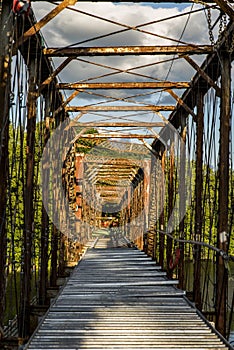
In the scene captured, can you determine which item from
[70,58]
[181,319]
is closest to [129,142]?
[70,58]

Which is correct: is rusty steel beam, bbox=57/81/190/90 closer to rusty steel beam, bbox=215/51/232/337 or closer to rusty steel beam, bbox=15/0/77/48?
rusty steel beam, bbox=215/51/232/337

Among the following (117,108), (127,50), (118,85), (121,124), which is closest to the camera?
(127,50)

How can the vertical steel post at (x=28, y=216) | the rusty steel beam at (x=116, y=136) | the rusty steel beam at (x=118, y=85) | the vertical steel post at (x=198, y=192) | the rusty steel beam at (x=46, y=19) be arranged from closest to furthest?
the rusty steel beam at (x=46, y=19), the vertical steel post at (x=28, y=216), the vertical steel post at (x=198, y=192), the rusty steel beam at (x=118, y=85), the rusty steel beam at (x=116, y=136)

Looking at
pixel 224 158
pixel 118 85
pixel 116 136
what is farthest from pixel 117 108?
pixel 224 158

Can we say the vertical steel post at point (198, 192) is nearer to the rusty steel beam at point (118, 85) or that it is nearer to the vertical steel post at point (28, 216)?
the rusty steel beam at point (118, 85)

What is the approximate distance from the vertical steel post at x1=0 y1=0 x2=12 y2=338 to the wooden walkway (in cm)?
73

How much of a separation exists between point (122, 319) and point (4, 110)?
2382 mm

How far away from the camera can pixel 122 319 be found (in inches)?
223

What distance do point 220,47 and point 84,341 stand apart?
3775 millimetres

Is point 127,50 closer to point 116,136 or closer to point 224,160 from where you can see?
point 224,160

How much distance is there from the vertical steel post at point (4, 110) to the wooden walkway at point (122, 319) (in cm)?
73

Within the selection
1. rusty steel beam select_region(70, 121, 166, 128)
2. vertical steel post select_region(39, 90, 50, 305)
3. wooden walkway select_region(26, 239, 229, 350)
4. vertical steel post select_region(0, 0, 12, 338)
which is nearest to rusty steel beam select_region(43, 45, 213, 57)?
vertical steel post select_region(39, 90, 50, 305)

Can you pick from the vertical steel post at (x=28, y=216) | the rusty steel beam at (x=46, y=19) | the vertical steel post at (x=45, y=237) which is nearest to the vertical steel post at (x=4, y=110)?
the rusty steel beam at (x=46, y=19)

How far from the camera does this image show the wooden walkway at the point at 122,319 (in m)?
4.73
